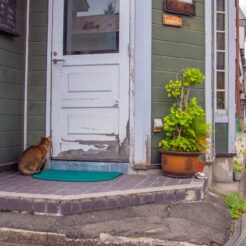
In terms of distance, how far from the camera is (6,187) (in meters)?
3.01

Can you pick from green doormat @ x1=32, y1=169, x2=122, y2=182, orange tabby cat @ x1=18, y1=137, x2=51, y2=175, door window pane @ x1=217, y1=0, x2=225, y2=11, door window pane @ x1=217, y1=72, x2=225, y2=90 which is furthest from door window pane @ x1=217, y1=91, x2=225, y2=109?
orange tabby cat @ x1=18, y1=137, x2=51, y2=175

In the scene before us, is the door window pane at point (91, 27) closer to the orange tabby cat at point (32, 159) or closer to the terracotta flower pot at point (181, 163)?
the orange tabby cat at point (32, 159)

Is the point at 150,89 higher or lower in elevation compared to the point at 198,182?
higher

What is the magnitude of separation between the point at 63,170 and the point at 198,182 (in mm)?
1431

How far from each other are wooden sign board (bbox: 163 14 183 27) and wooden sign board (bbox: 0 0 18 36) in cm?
160

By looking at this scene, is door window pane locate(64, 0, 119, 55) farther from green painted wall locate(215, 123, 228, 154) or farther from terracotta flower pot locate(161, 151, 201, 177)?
green painted wall locate(215, 123, 228, 154)

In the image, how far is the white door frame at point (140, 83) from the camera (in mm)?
3648

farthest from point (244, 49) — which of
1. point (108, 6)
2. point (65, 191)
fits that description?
point (65, 191)

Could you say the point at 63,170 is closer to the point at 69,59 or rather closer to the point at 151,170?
the point at 151,170

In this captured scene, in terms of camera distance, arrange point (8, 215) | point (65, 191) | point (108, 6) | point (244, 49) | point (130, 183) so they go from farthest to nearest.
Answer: point (244, 49)
point (108, 6)
point (130, 183)
point (65, 191)
point (8, 215)

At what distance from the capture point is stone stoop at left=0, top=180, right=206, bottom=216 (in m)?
2.64

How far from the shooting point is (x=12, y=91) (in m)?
3.85

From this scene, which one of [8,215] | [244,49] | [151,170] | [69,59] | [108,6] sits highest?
[244,49]

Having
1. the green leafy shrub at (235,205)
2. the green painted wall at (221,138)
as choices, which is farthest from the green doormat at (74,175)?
the green painted wall at (221,138)
